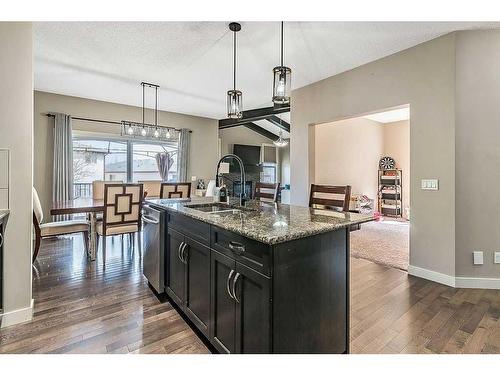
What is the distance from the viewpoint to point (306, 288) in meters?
1.38

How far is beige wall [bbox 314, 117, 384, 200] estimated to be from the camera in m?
6.09

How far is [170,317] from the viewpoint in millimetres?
2150

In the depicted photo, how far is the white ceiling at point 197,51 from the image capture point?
2727mm

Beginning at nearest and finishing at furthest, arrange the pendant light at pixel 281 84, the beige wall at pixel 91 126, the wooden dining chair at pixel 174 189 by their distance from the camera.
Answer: the pendant light at pixel 281 84 < the wooden dining chair at pixel 174 189 < the beige wall at pixel 91 126

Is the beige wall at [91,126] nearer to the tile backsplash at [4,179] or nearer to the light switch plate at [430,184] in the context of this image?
the tile backsplash at [4,179]

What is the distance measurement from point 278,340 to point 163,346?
95 centimetres

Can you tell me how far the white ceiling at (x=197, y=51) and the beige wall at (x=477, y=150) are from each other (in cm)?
26

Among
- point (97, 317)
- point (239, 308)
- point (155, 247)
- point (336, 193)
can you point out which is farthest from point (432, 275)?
point (97, 317)

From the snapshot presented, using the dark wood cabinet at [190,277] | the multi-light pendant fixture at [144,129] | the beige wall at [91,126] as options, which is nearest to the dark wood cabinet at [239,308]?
the dark wood cabinet at [190,277]

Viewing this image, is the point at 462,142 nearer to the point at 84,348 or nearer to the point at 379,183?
the point at 84,348

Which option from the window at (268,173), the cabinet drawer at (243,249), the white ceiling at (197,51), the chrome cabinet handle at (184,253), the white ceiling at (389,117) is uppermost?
the white ceiling at (389,117)

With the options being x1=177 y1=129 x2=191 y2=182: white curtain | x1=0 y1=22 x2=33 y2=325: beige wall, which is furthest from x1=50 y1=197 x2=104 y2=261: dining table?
x1=177 y1=129 x2=191 y2=182: white curtain

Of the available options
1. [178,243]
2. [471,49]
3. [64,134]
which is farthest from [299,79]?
[64,134]

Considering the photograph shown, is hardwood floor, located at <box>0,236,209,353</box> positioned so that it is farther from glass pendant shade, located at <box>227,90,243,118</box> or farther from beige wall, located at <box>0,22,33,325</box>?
glass pendant shade, located at <box>227,90,243,118</box>
